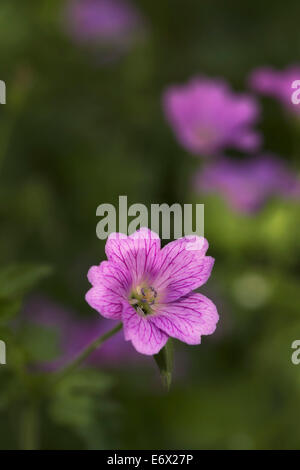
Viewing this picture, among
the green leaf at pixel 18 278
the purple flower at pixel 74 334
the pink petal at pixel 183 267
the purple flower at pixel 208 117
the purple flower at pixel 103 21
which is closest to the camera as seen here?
the pink petal at pixel 183 267

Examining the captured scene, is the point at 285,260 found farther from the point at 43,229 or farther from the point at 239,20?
the point at 239,20

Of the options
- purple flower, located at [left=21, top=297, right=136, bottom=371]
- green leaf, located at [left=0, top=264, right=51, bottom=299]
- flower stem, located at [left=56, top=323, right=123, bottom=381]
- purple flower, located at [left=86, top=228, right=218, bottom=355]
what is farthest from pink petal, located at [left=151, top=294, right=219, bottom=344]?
purple flower, located at [left=21, top=297, right=136, bottom=371]

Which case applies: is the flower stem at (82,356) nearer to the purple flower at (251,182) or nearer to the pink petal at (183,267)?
the pink petal at (183,267)

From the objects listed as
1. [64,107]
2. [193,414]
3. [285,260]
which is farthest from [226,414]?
[64,107]

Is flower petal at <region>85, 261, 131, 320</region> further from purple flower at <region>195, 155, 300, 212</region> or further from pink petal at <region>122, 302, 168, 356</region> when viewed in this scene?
purple flower at <region>195, 155, 300, 212</region>

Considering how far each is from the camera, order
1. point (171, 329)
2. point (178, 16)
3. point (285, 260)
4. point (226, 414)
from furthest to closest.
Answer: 1. point (178, 16)
2. point (285, 260)
3. point (226, 414)
4. point (171, 329)

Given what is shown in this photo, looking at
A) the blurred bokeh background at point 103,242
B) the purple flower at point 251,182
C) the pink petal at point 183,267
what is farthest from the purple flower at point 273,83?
the pink petal at point 183,267
